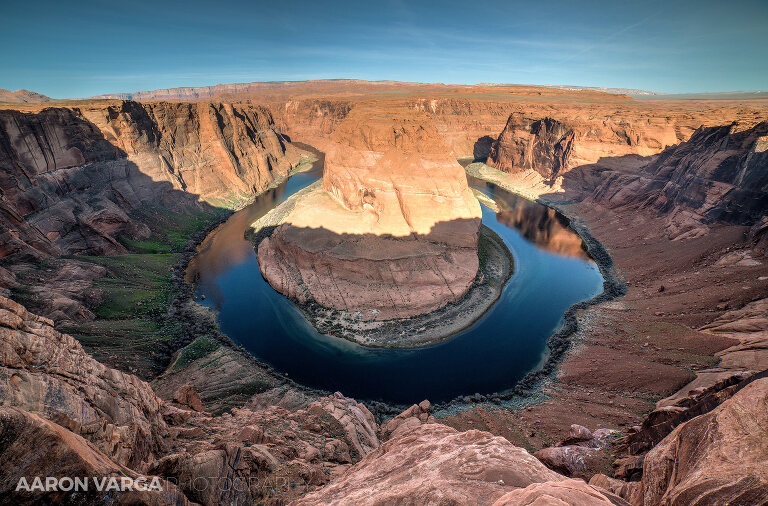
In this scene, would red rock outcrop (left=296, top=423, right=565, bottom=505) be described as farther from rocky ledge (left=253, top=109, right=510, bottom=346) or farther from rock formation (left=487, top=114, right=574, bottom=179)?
rock formation (left=487, top=114, right=574, bottom=179)

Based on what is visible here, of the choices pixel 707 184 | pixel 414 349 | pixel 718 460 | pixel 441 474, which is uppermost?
pixel 707 184

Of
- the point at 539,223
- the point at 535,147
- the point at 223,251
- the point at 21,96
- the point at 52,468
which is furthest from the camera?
the point at 21,96

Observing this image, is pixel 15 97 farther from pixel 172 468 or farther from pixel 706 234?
pixel 706 234

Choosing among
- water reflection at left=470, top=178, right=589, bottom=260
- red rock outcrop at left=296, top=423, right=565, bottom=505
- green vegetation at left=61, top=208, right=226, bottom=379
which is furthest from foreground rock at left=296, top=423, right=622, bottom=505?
water reflection at left=470, top=178, right=589, bottom=260

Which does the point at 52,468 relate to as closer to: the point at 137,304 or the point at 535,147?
the point at 137,304

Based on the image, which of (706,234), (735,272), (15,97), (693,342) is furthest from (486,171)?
(15,97)

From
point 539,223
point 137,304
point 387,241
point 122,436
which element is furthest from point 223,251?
point 539,223

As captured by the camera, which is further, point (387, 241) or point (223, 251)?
point (223, 251)

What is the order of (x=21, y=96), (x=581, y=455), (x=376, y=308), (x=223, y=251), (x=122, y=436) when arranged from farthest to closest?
(x=21, y=96) → (x=223, y=251) → (x=376, y=308) → (x=581, y=455) → (x=122, y=436)
